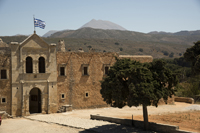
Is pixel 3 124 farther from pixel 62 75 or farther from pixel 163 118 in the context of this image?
pixel 163 118

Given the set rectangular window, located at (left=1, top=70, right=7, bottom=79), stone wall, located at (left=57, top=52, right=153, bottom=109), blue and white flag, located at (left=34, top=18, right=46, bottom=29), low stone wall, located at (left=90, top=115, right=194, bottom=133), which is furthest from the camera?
stone wall, located at (left=57, top=52, right=153, bottom=109)

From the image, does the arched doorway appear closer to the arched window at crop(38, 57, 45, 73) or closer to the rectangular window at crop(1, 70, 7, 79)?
the arched window at crop(38, 57, 45, 73)

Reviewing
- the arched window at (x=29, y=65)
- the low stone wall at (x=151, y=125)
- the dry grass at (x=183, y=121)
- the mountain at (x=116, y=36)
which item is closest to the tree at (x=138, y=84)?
the low stone wall at (x=151, y=125)

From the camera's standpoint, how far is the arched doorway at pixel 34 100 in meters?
27.8

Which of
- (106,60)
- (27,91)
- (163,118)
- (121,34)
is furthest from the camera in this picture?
(121,34)

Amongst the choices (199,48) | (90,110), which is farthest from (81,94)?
(199,48)

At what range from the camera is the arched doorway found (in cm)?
2777

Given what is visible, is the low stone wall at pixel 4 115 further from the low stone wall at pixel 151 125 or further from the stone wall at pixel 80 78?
the low stone wall at pixel 151 125

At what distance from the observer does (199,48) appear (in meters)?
28.9

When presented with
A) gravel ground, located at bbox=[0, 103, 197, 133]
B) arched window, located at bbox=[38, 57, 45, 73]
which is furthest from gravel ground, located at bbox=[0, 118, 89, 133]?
arched window, located at bbox=[38, 57, 45, 73]

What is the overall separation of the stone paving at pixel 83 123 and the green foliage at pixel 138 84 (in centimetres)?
239

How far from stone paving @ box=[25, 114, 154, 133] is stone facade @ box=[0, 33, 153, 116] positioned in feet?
6.94

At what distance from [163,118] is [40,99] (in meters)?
13.7

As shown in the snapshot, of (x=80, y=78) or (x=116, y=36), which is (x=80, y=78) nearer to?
(x=80, y=78)
